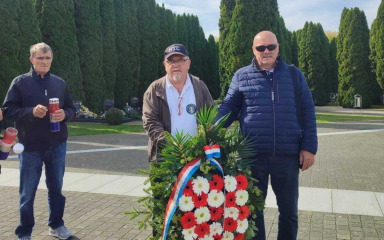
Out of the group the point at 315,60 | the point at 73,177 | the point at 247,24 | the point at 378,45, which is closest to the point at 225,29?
the point at 247,24

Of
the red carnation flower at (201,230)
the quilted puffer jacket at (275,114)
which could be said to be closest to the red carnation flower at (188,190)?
the red carnation flower at (201,230)

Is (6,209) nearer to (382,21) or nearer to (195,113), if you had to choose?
(195,113)

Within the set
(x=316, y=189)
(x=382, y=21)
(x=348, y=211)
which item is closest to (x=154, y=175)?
(x=348, y=211)

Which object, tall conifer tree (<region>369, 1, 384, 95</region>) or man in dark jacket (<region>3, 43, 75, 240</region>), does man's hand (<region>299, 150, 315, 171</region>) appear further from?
tall conifer tree (<region>369, 1, 384, 95</region>)

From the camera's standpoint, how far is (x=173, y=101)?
3.30m

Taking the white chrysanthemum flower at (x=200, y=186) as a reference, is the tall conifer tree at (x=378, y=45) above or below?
above

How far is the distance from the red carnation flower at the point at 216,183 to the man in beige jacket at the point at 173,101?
22.8 inches

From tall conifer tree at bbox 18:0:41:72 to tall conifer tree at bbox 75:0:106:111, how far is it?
3.94 metres

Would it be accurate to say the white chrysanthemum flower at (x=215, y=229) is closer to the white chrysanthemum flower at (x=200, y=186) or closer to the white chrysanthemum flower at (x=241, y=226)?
the white chrysanthemum flower at (x=241, y=226)

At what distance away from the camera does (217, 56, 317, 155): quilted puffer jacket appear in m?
3.16

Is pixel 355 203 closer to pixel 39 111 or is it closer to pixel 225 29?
pixel 39 111

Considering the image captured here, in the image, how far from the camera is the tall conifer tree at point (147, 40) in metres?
25.4

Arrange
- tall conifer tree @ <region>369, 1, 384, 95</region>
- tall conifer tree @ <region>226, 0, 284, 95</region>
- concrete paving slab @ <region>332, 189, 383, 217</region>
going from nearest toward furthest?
concrete paving slab @ <region>332, 189, 383, 217</region>
tall conifer tree @ <region>226, 0, 284, 95</region>
tall conifer tree @ <region>369, 1, 384, 95</region>

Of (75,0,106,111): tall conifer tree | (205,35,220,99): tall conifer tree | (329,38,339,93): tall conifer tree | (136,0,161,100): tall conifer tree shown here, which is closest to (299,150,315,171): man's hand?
(75,0,106,111): tall conifer tree
